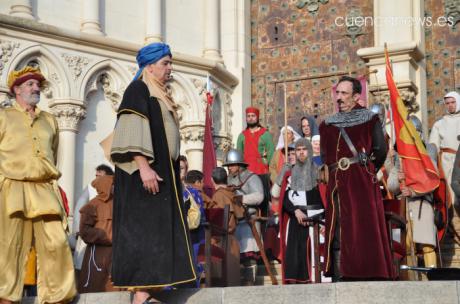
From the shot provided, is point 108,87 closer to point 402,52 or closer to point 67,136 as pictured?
point 67,136

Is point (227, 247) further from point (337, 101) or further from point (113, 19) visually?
point (113, 19)

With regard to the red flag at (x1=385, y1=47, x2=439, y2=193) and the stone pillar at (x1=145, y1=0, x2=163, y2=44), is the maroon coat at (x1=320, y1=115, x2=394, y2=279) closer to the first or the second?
the red flag at (x1=385, y1=47, x2=439, y2=193)

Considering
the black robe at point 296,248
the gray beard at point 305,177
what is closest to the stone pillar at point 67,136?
the black robe at point 296,248

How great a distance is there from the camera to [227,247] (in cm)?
944

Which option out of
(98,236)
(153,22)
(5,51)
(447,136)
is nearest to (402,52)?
(447,136)

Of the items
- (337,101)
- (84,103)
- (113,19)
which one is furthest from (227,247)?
(113,19)

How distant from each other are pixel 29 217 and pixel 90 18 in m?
7.12

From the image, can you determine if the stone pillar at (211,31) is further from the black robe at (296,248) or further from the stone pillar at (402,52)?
the black robe at (296,248)

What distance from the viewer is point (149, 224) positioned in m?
6.06

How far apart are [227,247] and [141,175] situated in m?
3.55

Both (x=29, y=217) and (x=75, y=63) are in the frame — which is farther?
(x=75, y=63)

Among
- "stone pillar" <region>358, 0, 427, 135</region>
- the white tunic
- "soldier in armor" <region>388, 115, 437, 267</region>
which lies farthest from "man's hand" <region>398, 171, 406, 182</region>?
"stone pillar" <region>358, 0, 427, 135</region>

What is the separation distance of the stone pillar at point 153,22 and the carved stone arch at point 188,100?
1.98 feet

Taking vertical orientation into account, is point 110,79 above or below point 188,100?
above
